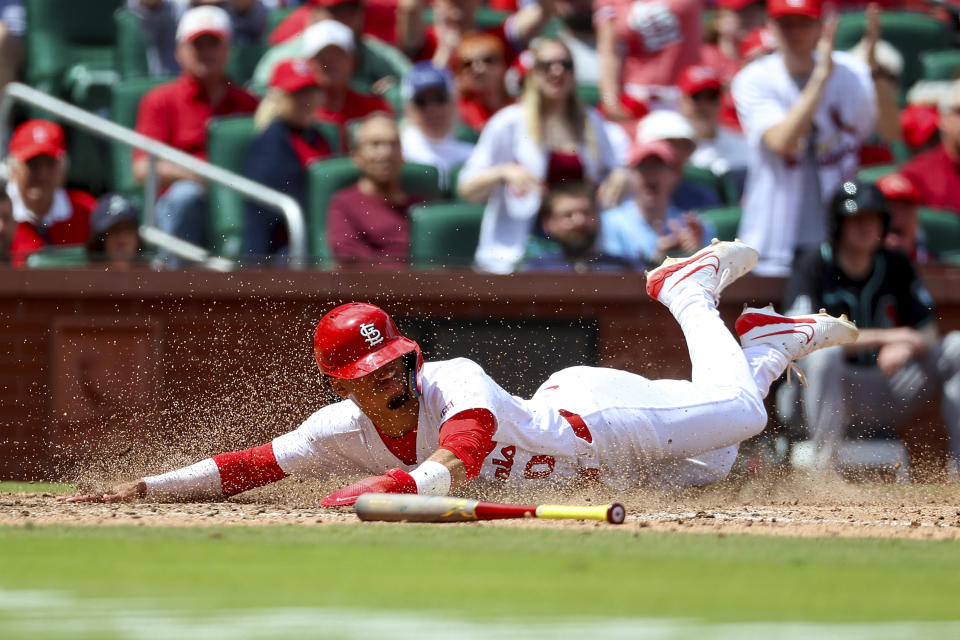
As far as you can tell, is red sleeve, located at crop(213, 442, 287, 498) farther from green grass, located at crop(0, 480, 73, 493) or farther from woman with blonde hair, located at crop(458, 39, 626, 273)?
woman with blonde hair, located at crop(458, 39, 626, 273)

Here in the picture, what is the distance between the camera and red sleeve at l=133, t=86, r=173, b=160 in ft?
29.6

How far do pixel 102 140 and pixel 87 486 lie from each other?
321 centimetres

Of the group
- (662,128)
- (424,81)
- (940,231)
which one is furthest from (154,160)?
(940,231)

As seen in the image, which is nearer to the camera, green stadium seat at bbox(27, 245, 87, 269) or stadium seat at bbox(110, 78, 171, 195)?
green stadium seat at bbox(27, 245, 87, 269)

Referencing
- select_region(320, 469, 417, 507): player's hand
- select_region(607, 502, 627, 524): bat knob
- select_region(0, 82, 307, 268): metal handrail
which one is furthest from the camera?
select_region(0, 82, 307, 268): metal handrail

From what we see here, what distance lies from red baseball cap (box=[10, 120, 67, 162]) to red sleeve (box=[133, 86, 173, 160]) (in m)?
0.58

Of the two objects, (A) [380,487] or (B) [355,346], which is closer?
(A) [380,487]

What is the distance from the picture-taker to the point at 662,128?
9078 millimetres

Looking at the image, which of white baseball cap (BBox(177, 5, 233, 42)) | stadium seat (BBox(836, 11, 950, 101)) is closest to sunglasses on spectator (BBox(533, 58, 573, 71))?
white baseball cap (BBox(177, 5, 233, 42))

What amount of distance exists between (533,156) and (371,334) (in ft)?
11.6

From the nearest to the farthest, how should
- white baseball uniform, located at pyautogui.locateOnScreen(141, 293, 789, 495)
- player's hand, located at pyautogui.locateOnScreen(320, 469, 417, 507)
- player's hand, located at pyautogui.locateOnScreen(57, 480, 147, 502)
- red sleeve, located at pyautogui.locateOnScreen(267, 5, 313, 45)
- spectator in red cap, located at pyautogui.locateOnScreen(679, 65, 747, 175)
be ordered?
player's hand, located at pyautogui.locateOnScreen(320, 469, 417, 507), white baseball uniform, located at pyautogui.locateOnScreen(141, 293, 789, 495), player's hand, located at pyautogui.locateOnScreen(57, 480, 147, 502), spectator in red cap, located at pyautogui.locateOnScreen(679, 65, 747, 175), red sleeve, located at pyautogui.locateOnScreen(267, 5, 313, 45)

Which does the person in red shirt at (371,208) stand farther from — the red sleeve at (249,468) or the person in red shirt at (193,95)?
the red sleeve at (249,468)

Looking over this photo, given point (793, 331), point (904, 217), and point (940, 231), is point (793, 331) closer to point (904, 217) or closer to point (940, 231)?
point (904, 217)

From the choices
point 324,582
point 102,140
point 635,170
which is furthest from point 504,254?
point 324,582
